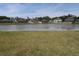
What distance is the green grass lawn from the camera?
187 inches

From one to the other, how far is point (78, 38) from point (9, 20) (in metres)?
0.71

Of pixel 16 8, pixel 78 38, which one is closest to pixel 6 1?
pixel 16 8

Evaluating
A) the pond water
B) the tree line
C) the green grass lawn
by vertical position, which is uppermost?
the tree line

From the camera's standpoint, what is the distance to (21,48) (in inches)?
188

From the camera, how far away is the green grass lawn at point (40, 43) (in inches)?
187

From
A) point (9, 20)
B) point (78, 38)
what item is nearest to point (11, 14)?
point (9, 20)

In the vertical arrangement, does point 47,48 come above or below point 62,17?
below

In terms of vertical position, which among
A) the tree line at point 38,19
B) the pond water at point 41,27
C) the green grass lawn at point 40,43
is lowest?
the green grass lawn at point 40,43

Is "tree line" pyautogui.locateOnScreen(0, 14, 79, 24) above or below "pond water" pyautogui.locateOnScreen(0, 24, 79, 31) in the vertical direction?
above

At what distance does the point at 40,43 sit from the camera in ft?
15.7

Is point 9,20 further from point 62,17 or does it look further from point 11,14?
point 62,17

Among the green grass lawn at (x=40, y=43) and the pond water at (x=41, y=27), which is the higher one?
the pond water at (x=41, y=27)

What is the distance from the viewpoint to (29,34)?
477 cm

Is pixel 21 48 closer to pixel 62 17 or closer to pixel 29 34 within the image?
pixel 29 34
